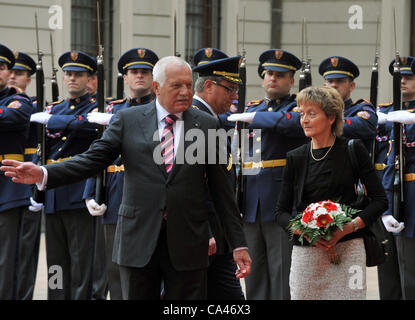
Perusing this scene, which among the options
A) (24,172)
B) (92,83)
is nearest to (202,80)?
(24,172)

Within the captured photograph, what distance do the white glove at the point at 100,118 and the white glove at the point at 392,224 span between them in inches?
87.3

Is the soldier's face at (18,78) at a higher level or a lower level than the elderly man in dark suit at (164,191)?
higher

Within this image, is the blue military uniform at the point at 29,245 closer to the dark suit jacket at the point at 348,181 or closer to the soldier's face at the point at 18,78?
→ the soldier's face at the point at 18,78

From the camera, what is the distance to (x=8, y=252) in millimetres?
7035

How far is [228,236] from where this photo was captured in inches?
181

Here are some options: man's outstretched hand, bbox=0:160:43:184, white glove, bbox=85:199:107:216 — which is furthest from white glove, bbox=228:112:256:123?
man's outstretched hand, bbox=0:160:43:184

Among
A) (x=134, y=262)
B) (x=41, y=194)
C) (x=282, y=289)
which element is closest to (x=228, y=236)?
(x=134, y=262)

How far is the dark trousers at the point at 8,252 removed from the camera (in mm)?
7016

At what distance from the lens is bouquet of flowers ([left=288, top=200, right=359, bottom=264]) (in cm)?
488

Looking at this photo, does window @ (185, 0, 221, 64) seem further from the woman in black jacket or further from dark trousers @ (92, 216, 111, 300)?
the woman in black jacket

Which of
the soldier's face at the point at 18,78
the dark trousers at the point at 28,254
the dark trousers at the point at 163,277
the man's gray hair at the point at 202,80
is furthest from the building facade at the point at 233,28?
the dark trousers at the point at 163,277

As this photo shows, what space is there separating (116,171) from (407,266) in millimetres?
2308

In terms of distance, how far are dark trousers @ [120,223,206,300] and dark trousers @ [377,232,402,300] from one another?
3143 millimetres

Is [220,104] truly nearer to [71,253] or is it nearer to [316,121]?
[316,121]
